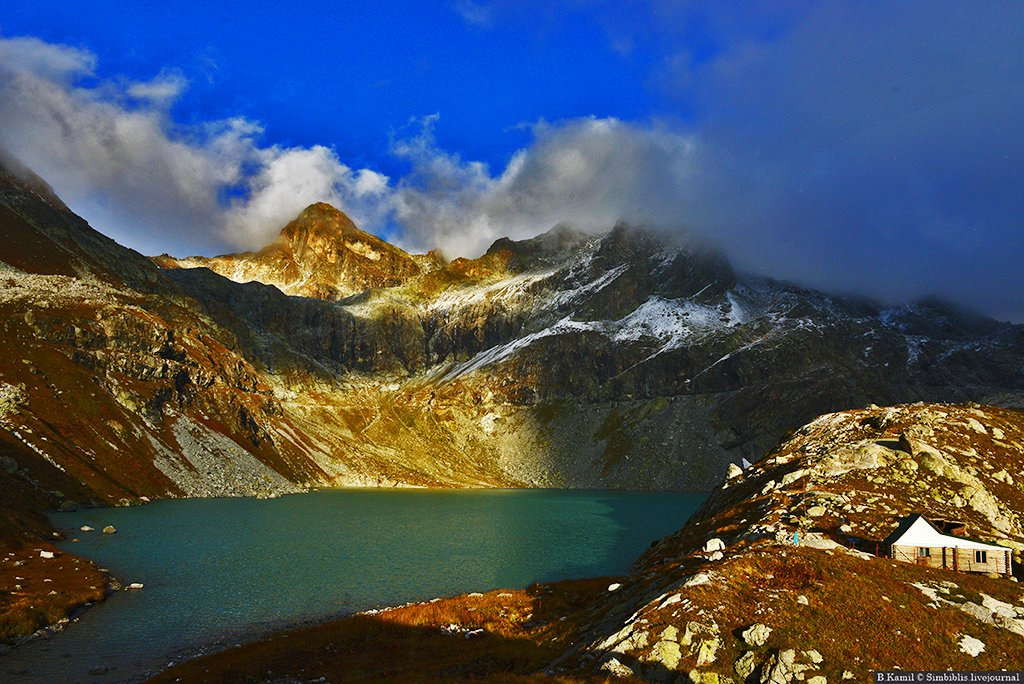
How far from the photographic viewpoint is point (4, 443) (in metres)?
92.8

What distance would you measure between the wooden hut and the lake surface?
114 feet

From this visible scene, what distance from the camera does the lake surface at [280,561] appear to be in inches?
1476

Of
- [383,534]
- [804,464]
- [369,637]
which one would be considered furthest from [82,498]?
[804,464]

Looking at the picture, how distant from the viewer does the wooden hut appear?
32500 mm

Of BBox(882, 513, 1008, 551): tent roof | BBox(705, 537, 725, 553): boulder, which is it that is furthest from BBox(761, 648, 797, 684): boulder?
BBox(882, 513, 1008, 551): tent roof

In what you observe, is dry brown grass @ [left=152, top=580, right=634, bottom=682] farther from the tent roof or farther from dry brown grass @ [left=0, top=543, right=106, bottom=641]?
the tent roof

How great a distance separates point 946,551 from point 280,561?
195 ft

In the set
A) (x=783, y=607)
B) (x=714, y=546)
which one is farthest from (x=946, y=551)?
(x=783, y=607)

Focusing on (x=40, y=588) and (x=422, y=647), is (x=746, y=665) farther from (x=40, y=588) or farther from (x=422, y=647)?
(x=40, y=588)

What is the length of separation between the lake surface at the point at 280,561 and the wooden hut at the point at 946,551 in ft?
114

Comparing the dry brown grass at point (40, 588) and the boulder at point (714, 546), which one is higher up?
the boulder at point (714, 546)

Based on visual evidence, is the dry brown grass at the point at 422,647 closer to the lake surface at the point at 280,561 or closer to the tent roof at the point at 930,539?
the lake surface at the point at 280,561

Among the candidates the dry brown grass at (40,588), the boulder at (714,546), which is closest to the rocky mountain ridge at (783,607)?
the boulder at (714,546)

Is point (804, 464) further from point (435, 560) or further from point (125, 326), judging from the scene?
point (125, 326)
